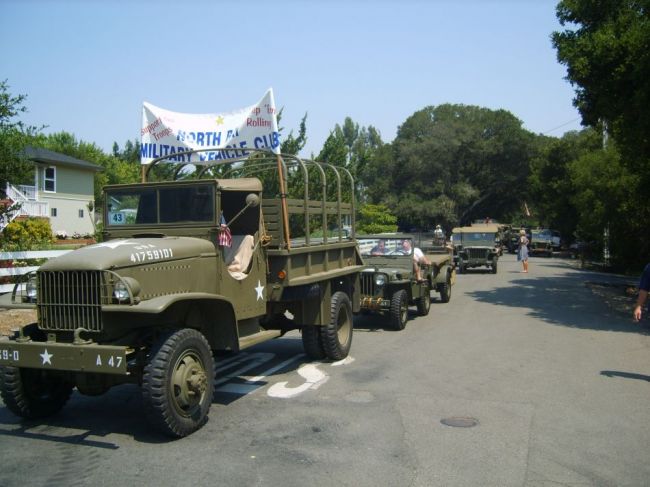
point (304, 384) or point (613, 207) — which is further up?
point (613, 207)

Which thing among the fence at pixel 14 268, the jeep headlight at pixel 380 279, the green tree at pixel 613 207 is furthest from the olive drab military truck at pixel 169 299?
the green tree at pixel 613 207

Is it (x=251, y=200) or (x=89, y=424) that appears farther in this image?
(x=251, y=200)

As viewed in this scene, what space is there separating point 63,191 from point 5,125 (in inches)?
1112

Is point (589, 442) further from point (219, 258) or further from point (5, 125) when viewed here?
point (5, 125)

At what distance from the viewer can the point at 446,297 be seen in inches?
619

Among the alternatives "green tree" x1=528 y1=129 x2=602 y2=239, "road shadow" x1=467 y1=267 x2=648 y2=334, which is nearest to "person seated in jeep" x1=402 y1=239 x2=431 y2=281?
"road shadow" x1=467 y1=267 x2=648 y2=334

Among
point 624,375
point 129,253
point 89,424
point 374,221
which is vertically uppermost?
point 374,221

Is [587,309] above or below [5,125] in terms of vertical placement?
below

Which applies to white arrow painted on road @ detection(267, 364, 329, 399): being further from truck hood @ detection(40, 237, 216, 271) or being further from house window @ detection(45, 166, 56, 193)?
house window @ detection(45, 166, 56, 193)

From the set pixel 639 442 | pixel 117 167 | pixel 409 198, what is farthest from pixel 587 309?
pixel 117 167

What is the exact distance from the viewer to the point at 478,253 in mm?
25172

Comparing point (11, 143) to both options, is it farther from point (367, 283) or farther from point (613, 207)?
point (613, 207)

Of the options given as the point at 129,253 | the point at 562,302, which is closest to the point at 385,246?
the point at 562,302

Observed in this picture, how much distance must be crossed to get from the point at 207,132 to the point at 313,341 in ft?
10.7
